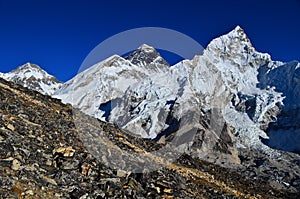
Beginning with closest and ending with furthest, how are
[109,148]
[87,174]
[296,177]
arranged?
[87,174] < [109,148] < [296,177]

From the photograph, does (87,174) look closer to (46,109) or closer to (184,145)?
(46,109)

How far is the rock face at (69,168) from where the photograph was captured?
49.8ft

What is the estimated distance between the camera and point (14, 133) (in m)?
18.4

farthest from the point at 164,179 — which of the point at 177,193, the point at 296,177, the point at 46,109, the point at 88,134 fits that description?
the point at 296,177

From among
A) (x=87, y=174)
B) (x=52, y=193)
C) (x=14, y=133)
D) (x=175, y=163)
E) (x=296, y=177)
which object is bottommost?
(x=52, y=193)

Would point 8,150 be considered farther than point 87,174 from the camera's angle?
No

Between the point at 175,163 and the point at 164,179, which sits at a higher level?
the point at 175,163

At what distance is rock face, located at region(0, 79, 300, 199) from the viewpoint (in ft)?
49.8

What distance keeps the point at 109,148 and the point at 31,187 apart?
28.4 feet

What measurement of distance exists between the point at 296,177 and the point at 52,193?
6746 inches

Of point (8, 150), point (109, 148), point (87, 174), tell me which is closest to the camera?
point (8, 150)

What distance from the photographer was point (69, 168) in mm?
17219

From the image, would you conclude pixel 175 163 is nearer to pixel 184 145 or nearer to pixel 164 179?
pixel 164 179

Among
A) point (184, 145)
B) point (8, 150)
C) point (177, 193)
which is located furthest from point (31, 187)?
point (184, 145)
